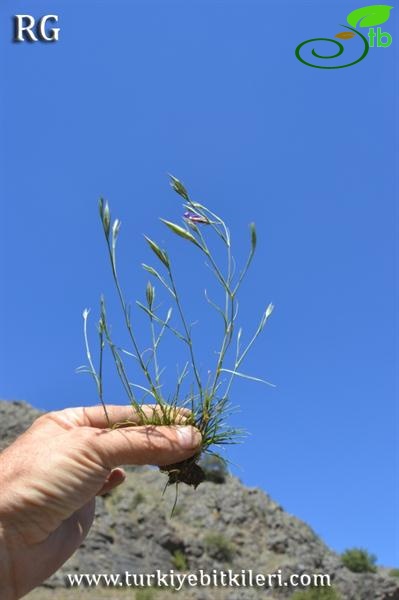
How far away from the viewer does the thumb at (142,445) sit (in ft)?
9.81

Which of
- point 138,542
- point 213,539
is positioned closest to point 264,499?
point 213,539

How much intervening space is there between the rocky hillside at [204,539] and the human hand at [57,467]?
Answer: 16648 millimetres

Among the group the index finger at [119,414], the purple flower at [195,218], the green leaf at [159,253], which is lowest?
the index finger at [119,414]

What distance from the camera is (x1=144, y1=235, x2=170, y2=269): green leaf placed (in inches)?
122

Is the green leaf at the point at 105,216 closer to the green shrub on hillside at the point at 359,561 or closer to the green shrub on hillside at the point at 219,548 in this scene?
the green shrub on hillside at the point at 219,548

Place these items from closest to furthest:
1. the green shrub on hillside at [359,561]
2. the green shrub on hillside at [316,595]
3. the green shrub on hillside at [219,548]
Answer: the green shrub on hillside at [316,595] → the green shrub on hillside at [219,548] → the green shrub on hillside at [359,561]

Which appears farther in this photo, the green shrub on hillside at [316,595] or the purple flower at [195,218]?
the green shrub on hillside at [316,595]

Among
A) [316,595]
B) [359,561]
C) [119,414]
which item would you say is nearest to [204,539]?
[316,595]

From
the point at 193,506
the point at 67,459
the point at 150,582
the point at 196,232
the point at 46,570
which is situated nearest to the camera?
the point at 67,459

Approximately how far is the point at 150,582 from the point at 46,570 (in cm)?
2006

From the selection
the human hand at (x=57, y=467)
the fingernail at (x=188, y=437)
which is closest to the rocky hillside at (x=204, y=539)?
the human hand at (x=57, y=467)

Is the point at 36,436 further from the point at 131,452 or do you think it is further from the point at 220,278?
the point at 220,278

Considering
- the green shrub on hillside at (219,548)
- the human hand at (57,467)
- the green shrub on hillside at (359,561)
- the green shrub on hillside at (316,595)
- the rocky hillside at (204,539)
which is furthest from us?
the green shrub on hillside at (359,561)

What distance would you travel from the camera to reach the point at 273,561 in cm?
2902
